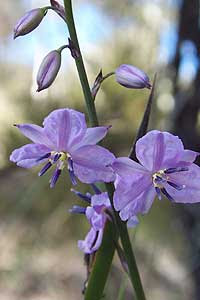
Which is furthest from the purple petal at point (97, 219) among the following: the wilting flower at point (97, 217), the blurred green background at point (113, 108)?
the blurred green background at point (113, 108)

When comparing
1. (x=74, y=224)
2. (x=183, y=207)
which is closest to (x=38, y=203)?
(x=74, y=224)

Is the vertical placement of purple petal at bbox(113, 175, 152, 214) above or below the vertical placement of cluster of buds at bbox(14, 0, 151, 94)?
below

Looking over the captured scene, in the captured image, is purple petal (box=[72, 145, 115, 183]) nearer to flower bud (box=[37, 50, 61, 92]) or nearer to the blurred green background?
flower bud (box=[37, 50, 61, 92])

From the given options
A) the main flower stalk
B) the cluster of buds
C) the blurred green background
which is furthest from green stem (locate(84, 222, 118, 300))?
the blurred green background

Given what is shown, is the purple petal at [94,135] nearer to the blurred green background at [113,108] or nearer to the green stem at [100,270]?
the green stem at [100,270]

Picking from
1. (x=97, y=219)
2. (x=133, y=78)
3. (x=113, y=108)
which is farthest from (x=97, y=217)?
(x=113, y=108)

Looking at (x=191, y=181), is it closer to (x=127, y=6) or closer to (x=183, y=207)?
(x=183, y=207)
